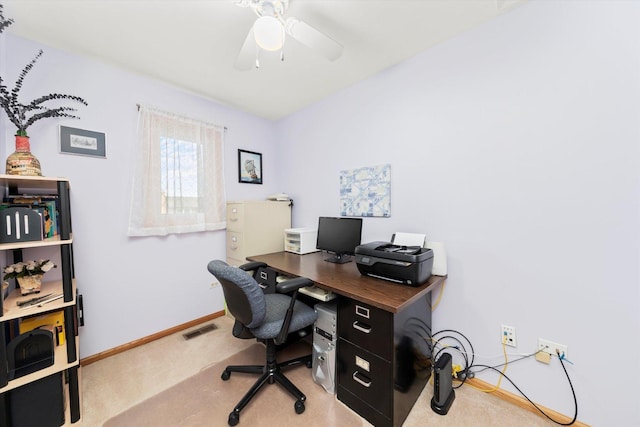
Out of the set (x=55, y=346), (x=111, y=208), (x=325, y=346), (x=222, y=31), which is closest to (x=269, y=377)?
(x=325, y=346)

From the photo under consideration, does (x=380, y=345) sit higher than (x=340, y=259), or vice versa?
(x=340, y=259)

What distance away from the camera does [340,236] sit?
218cm

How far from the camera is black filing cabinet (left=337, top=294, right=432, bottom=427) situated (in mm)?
1301

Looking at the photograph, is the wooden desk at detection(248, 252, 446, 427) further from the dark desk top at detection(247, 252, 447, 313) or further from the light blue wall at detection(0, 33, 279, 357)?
the light blue wall at detection(0, 33, 279, 357)

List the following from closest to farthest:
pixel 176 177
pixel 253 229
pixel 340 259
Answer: pixel 340 259, pixel 176 177, pixel 253 229

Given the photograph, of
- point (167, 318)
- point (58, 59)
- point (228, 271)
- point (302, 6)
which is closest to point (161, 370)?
point (167, 318)

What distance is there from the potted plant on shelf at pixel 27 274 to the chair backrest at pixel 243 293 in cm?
112

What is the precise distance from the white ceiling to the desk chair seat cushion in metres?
1.90

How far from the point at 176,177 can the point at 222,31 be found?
1.39 m

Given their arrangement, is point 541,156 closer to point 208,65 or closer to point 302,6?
point 302,6

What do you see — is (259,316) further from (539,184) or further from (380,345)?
(539,184)

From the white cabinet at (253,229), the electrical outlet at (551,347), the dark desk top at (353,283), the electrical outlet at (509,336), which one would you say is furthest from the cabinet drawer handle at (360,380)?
the white cabinet at (253,229)

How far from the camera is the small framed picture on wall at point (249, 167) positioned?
2.89m

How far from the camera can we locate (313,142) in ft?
9.13
